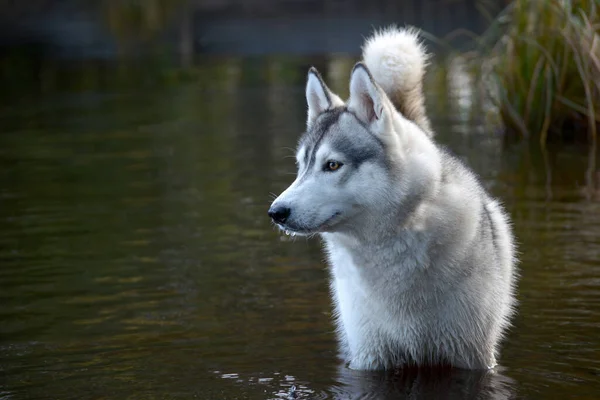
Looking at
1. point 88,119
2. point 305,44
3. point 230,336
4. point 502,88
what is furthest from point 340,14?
point 230,336

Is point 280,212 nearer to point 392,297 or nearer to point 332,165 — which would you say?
point 332,165

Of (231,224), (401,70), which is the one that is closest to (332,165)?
(401,70)

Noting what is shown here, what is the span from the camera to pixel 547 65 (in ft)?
39.9

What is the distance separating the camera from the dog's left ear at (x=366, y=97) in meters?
5.40

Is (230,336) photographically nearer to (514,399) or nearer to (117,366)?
(117,366)

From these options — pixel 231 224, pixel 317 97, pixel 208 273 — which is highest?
pixel 317 97

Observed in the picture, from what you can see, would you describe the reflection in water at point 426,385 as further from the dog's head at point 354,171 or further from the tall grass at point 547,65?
the tall grass at point 547,65

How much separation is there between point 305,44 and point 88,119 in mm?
10685

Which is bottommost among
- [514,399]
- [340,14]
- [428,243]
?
[514,399]

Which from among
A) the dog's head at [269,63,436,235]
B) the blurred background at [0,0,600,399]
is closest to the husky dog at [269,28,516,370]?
the dog's head at [269,63,436,235]

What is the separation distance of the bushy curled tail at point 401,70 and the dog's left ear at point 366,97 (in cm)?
86

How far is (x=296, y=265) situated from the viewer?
8547mm

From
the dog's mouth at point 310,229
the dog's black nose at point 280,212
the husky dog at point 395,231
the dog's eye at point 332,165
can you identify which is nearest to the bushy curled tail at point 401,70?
the husky dog at point 395,231

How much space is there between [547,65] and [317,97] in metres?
6.78
